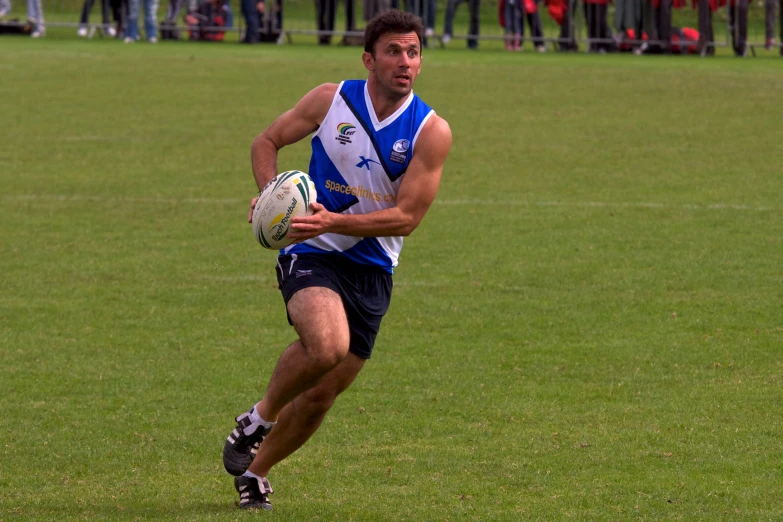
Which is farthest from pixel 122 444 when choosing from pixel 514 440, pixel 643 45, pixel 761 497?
pixel 643 45

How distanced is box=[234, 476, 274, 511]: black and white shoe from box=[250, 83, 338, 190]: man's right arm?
1.38 metres

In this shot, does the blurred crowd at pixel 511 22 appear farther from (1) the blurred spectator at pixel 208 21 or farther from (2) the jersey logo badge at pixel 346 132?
(2) the jersey logo badge at pixel 346 132

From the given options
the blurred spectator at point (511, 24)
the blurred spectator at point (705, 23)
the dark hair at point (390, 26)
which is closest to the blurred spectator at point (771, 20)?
the blurred spectator at point (705, 23)

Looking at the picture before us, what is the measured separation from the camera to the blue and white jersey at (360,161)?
19.8ft

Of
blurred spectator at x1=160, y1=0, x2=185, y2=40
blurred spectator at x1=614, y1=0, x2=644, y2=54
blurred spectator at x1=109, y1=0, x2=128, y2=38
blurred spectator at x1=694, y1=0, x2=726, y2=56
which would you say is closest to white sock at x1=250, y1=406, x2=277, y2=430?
blurred spectator at x1=614, y1=0, x2=644, y2=54

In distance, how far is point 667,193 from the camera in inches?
545

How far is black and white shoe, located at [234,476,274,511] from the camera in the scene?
5.94 meters

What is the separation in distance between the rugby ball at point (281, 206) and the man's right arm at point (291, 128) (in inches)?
16.7

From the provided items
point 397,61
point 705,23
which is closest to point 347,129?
point 397,61

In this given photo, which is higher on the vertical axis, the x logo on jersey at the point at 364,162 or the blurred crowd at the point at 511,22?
the blurred crowd at the point at 511,22

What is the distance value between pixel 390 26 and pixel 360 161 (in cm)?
63

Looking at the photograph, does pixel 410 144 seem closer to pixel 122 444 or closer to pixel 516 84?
pixel 122 444

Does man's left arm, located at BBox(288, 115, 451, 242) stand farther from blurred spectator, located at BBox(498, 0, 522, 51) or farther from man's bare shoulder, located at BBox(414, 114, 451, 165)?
blurred spectator, located at BBox(498, 0, 522, 51)

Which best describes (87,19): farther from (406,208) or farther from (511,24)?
Answer: (406,208)
